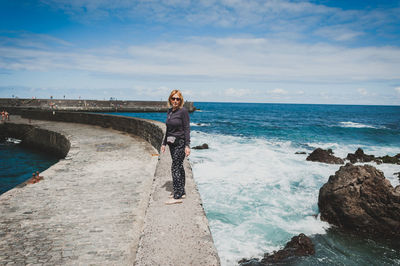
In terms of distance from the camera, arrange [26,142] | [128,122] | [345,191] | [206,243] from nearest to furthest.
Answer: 1. [206,243]
2. [345,191]
3. [128,122]
4. [26,142]

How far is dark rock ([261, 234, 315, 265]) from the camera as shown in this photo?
4.62 metres

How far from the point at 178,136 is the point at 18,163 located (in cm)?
1152

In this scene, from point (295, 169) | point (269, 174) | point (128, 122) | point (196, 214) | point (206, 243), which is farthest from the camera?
point (128, 122)

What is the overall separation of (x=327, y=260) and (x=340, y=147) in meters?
17.8

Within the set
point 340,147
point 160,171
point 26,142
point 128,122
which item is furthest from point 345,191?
point 26,142

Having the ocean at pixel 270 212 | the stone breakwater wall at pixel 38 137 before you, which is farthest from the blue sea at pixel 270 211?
the stone breakwater wall at pixel 38 137

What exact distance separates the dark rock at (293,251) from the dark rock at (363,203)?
1.74 meters

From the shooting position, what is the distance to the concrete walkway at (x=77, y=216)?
2.80 m

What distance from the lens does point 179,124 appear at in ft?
10.7

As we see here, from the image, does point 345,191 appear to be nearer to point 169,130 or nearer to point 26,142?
point 169,130

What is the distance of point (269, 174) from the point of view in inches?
405

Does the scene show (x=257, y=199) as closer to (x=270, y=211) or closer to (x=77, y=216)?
(x=270, y=211)

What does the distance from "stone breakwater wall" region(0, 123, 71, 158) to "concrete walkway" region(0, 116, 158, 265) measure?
535 centimetres

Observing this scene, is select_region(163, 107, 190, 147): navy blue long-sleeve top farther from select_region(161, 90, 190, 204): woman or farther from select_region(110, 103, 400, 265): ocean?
select_region(110, 103, 400, 265): ocean
